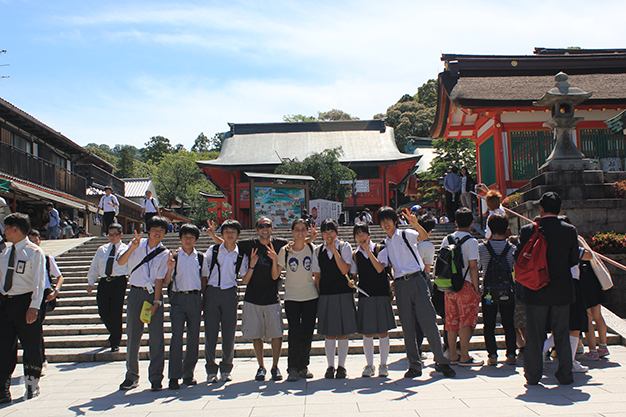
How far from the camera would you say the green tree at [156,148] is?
69.9 m

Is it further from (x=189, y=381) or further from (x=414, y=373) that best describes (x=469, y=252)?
(x=189, y=381)

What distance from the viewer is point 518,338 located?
5641 mm

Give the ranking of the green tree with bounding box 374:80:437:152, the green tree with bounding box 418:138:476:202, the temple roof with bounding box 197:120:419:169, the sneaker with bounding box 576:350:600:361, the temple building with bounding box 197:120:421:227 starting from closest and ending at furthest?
the sneaker with bounding box 576:350:600:361
the green tree with bounding box 418:138:476:202
the temple building with bounding box 197:120:421:227
the temple roof with bounding box 197:120:419:169
the green tree with bounding box 374:80:437:152

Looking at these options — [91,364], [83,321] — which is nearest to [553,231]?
[91,364]

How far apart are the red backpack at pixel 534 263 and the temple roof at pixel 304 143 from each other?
73.9ft

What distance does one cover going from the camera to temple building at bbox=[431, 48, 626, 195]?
13.2 metres

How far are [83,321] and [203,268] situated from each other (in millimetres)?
4288

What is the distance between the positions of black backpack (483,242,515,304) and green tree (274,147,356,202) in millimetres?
17142

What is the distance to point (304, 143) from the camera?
3150 centimetres

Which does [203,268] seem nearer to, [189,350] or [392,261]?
[189,350]

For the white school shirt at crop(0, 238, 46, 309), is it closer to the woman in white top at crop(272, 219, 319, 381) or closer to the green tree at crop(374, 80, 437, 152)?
the woman in white top at crop(272, 219, 319, 381)

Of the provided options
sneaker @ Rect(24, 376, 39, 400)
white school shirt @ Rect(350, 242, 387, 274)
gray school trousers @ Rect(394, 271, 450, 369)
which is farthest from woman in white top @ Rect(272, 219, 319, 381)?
sneaker @ Rect(24, 376, 39, 400)

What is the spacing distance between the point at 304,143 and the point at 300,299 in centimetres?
2699

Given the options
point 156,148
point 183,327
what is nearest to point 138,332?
point 183,327
